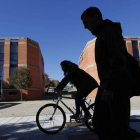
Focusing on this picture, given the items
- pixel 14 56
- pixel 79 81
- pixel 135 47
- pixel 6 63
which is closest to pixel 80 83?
pixel 79 81

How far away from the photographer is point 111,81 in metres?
Result: 1.63

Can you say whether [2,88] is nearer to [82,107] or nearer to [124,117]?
[82,107]

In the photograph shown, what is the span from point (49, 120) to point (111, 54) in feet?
9.82

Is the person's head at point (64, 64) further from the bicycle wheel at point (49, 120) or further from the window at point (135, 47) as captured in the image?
the window at point (135, 47)

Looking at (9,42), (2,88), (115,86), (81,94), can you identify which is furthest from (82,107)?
(9,42)

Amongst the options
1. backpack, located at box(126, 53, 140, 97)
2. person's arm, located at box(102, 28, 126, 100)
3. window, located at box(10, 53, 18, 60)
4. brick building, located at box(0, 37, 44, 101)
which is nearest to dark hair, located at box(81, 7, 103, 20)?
person's arm, located at box(102, 28, 126, 100)

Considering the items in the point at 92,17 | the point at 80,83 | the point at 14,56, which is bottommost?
the point at 80,83

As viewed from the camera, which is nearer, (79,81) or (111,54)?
(111,54)

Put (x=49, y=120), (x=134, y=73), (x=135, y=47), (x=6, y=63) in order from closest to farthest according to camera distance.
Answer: (x=134, y=73), (x=49, y=120), (x=6, y=63), (x=135, y=47)

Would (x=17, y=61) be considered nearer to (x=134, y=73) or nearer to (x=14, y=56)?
(x=14, y=56)

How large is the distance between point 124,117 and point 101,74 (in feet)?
1.75

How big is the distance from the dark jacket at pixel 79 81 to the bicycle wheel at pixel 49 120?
640 mm

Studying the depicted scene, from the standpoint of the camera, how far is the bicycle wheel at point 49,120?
4020 millimetres

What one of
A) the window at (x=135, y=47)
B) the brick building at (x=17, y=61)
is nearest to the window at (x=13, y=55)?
the brick building at (x=17, y=61)
